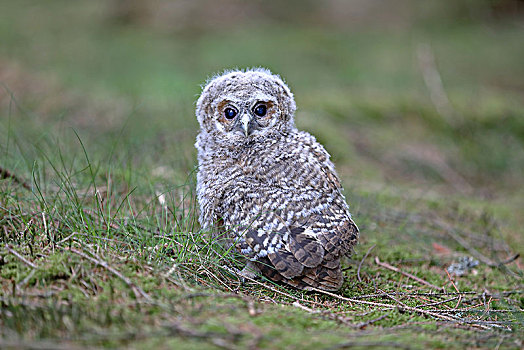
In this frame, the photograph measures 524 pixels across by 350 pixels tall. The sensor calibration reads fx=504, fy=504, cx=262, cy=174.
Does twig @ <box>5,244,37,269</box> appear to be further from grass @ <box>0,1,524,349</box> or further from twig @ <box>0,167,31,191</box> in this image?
twig @ <box>0,167,31,191</box>

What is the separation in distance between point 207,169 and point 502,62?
35.4 ft

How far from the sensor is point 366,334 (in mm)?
2512

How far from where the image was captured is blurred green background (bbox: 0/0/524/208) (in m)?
6.99

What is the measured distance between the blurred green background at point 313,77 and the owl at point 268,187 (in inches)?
28.3

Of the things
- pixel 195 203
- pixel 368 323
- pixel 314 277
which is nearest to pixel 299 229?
pixel 314 277

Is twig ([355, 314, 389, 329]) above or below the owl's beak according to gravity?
below

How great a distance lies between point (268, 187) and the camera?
11.2ft

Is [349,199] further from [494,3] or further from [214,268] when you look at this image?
[494,3]

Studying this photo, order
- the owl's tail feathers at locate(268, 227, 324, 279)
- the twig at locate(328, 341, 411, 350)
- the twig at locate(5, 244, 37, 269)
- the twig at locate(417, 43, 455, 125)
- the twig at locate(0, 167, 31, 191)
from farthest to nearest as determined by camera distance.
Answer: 1. the twig at locate(417, 43, 455, 125)
2. the twig at locate(0, 167, 31, 191)
3. the owl's tail feathers at locate(268, 227, 324, 279)
4. the twig at locate(5, 244, 37, 269)
5. the twig at locate(328, 341, 411, 350)

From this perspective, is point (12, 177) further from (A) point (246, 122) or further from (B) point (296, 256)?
(B) point (296, 256)

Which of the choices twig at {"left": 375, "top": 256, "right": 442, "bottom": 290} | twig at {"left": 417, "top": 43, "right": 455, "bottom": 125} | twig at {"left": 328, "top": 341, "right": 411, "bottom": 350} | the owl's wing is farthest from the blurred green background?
twig at {"left": 328, "top": 341, "right": 411, "bottom": 350}

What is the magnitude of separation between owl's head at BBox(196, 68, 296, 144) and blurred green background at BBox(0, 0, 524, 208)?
0.69 metres

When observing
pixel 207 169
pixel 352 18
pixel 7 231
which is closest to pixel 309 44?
pixel 352 18

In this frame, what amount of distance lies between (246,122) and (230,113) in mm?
211
